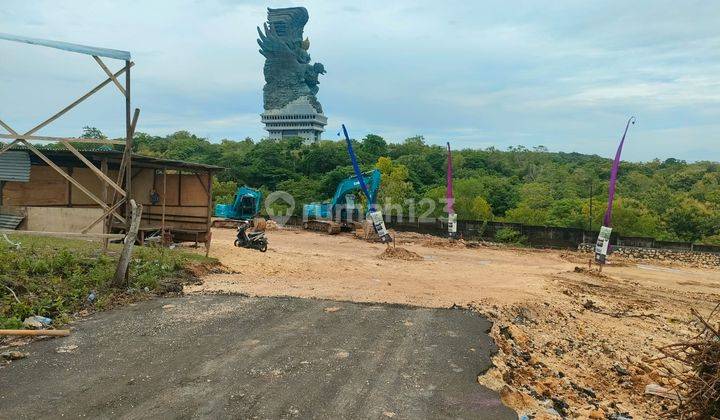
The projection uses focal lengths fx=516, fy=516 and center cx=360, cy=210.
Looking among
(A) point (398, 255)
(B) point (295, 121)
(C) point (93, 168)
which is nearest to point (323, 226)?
(A) point (398, 255)

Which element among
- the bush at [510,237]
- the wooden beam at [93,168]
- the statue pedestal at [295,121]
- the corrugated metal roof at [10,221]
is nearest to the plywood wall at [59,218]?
the corrugated metal roof at [10,221]

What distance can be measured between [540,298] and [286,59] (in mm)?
81521

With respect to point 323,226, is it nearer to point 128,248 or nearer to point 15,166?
point 15,166

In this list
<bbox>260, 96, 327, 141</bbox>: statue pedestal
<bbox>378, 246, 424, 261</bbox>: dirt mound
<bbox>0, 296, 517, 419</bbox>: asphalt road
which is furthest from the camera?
Result: <bbox>260, 96, 327, 141</bbox>: statue pedestal

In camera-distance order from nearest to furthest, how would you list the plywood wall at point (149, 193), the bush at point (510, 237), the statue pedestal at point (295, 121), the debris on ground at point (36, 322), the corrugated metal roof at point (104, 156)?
the debris on ground at point (36, 322) < the corrugated metal roof at point (104, 156) < the plywood wall at point (149, 193) < the bush at point (510, 237) < the statue pedestal at point (295, 121)

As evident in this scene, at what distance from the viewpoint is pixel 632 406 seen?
21.1 ft

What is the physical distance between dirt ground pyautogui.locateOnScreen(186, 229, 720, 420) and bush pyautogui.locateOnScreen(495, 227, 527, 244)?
3.53 metres

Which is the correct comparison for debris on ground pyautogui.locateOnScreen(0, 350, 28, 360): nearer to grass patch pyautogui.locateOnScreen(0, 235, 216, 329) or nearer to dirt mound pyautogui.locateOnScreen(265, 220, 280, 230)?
grass patch pyautogui.locateOnScreen(0, 235, 216, 329)

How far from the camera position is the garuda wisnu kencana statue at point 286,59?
8638 centimetres

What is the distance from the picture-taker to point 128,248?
9344mm

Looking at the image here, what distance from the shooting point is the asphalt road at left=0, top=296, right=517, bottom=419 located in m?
5.14

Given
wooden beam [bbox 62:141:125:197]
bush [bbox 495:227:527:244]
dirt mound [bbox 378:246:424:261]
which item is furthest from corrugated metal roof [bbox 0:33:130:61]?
bush [bbox 495:227:527:244]

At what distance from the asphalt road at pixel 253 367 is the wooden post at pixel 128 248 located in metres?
1.01

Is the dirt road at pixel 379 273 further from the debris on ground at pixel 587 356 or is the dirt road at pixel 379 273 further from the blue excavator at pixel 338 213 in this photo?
the blue excavator at pixel 338 213
